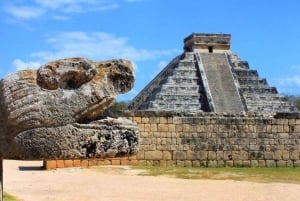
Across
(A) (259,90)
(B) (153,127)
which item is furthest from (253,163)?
(A) (259,90)

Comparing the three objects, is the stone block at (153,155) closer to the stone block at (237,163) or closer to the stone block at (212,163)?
the stone block at (212,163)

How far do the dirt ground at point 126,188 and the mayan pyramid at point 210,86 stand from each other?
14957mm

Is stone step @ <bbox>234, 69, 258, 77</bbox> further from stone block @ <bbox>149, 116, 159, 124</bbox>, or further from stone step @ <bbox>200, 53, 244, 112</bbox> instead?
stone block @ <bbox>149, 116, 159, 124</bbox>

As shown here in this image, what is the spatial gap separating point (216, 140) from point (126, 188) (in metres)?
7.71

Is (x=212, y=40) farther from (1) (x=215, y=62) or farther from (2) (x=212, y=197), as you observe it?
(2) (x=212, y=197)

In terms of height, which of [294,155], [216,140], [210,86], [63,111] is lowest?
[294,155]

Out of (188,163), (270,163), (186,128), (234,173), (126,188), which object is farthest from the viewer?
(270,163)

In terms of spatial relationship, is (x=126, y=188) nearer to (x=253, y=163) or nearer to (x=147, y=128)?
(x=147, y=128)

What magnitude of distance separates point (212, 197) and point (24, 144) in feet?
31.5

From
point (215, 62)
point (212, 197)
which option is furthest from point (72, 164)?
point (215, 62)

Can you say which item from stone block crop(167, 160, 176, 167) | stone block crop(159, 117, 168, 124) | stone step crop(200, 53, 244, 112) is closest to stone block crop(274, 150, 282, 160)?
stone block crop(167, 160, 176, 167)

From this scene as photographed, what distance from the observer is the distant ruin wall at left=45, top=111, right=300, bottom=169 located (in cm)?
2050

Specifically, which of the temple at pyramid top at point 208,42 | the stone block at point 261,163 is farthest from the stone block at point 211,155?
the temple at pyramid top at point 208,42

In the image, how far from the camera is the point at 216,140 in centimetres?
2114
